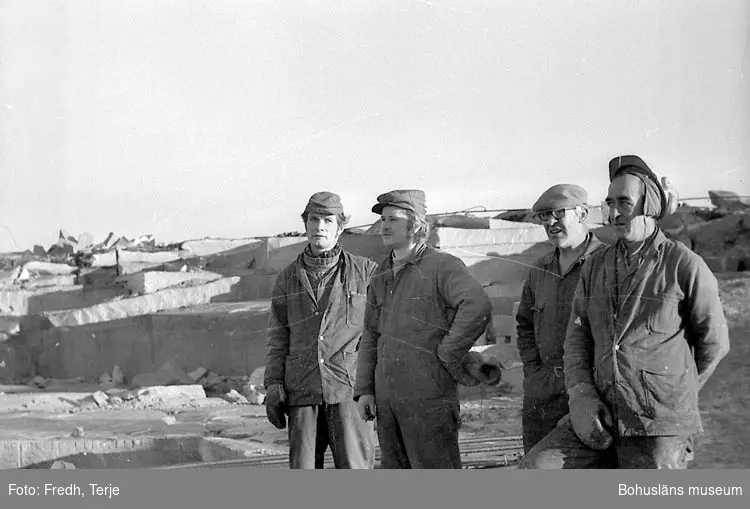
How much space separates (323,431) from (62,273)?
61.1ft

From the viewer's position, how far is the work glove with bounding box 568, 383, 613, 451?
13.6 feet

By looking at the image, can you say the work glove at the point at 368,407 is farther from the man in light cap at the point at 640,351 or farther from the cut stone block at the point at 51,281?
the cut stone block at the point at 51,281

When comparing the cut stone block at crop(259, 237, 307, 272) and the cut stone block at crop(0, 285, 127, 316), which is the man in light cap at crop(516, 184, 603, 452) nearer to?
the cut stone block at crop(259, 237, 307, 272)

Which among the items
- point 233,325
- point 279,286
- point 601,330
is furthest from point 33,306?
point 601,330

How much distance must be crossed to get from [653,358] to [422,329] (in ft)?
4.05

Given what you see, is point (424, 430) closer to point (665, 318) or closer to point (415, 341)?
point (415, 341)

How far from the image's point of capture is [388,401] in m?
5.08

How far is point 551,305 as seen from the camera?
4.99 m

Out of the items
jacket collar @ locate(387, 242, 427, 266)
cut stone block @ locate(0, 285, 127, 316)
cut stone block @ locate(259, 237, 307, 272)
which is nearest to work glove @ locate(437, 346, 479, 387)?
jacket collar @ locate(387, 242, 427, 266)

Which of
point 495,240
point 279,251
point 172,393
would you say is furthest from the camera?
point 279,251

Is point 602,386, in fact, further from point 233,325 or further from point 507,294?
point 233,325

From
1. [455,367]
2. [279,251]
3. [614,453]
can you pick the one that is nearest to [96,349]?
[279,251]

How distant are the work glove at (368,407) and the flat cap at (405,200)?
83cm

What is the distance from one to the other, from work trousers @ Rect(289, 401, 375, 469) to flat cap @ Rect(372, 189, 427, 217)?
3.17 feet
